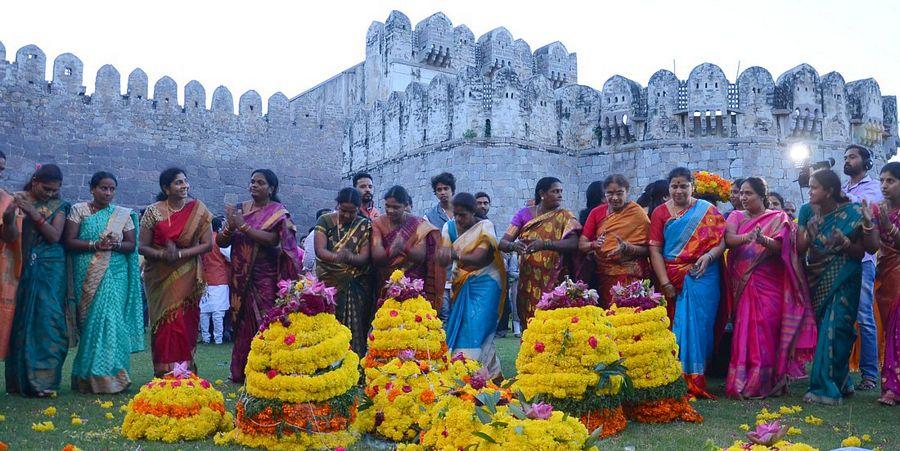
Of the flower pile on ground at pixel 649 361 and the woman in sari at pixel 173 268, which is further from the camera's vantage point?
the woman in sari at pixel 173 268

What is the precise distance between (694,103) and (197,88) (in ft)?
41.5

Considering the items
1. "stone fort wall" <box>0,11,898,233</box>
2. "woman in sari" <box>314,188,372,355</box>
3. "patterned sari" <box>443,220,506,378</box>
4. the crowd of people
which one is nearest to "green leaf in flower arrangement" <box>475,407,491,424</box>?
the crowd of people

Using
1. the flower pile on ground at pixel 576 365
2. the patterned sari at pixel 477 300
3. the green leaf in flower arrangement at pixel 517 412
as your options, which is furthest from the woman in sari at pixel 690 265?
the green leaf in flower arrangement at pixel 517 412

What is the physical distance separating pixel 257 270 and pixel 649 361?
351cm

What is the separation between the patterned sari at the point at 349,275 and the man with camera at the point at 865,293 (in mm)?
4209

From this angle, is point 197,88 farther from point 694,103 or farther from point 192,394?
point 192,394

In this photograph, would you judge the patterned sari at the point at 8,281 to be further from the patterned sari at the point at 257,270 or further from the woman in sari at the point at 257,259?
the patterned sari at the point at 257,270

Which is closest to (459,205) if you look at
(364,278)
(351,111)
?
(364,278)

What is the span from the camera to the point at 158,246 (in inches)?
256

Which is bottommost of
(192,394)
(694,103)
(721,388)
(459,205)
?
(721,388)

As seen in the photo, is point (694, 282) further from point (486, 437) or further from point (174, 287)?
point (174, 287)

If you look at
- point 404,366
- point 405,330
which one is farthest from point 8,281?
point 404,366

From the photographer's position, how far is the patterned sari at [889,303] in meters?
5.56

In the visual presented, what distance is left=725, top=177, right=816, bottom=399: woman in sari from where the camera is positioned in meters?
6.03
